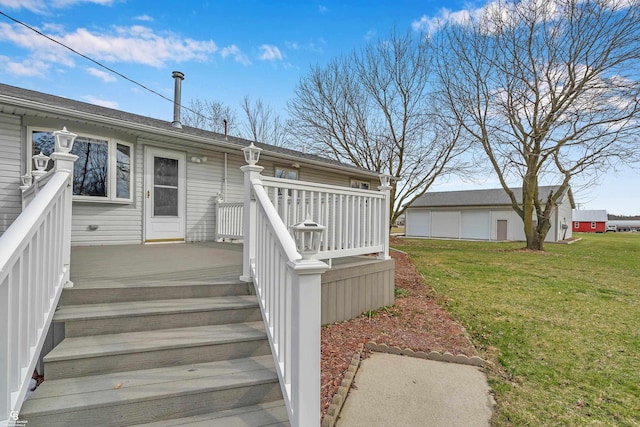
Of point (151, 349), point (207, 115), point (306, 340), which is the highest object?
point (207, 115)

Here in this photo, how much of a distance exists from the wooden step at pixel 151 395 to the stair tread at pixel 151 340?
149 mm

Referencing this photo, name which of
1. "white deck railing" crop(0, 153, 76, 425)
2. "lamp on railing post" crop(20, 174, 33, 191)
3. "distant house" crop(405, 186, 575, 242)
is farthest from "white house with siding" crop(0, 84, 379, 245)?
"distant house" crop(405, 186, 575, 242)

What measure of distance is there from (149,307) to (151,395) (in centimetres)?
87

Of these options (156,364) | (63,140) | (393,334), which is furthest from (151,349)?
(393,334)

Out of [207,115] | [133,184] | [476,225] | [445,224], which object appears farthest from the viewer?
[445,224]

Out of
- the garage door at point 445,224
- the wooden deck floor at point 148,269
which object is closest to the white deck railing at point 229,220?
the wooden deck floor at point 148,269

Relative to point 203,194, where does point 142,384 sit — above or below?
below

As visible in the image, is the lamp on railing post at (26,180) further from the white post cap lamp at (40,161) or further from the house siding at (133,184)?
the white post cap lamp at (40,161)

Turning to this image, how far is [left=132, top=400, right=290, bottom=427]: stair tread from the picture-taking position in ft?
6.00

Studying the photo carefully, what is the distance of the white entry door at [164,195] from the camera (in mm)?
6652

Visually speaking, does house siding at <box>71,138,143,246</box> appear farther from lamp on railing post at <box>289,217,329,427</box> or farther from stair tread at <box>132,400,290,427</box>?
lamp on railing post at <box>289,217,329,427</box>

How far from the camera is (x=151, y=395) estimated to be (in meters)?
1.83

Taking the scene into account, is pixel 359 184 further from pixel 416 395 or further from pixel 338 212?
pixel 416 395

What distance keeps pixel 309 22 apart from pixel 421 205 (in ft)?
58.7
